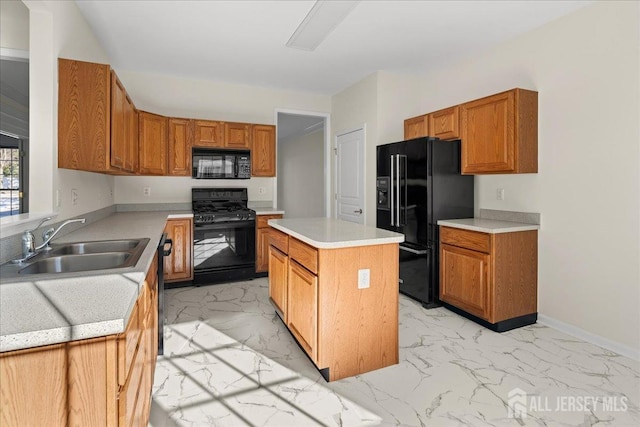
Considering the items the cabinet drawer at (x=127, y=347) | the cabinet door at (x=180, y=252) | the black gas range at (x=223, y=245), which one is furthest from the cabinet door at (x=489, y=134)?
the cabinet door at (x=180, y=252)

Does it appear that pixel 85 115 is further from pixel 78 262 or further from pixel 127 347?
pixel 127 347

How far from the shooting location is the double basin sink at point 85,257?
5.11 feet

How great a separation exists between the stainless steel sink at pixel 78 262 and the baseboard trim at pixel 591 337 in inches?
131

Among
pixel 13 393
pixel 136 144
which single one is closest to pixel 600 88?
pixel 13 393

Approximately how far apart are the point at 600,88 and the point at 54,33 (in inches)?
154

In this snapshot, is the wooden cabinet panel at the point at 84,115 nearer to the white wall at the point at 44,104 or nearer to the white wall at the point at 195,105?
the white wall at the point at 44,104

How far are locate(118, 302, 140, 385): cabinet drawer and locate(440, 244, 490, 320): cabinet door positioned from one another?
268 cm

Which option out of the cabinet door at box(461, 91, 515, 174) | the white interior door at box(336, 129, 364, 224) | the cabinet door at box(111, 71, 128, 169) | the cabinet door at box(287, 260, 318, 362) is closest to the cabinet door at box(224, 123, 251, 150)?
the white interior door at box(336, 129, 364, 224)

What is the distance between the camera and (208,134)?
443 centimetres

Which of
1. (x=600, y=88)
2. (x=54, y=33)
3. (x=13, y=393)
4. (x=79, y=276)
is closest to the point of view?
(x=13, y=393)

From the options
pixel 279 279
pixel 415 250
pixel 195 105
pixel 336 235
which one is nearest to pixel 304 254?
pixel 336 235

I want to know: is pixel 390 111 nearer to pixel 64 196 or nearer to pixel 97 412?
pixel 64 196

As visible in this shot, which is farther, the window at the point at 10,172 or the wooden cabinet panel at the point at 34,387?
the window at the point at 10,172

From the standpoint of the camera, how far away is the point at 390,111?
440 cm
